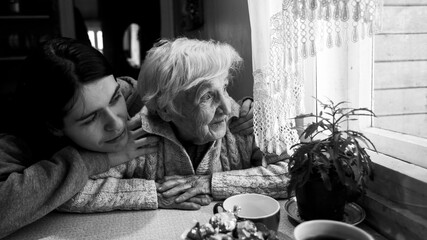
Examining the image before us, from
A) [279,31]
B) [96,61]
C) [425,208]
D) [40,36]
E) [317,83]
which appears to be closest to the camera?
[425,208]

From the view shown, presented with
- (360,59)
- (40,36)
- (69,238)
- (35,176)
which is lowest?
(69,238)

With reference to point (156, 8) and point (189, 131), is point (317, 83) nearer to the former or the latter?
point (189, 131)

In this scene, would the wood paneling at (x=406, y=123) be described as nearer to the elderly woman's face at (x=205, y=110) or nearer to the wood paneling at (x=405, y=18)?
the wood paneling at (x=405, y=18)

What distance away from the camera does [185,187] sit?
0.98 m

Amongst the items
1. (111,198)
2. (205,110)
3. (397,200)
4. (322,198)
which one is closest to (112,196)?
(111,198)

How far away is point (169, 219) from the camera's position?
2.90 feet

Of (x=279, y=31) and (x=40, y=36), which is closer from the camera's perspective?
(x=279, y=31)

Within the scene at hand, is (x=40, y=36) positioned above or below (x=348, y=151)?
above

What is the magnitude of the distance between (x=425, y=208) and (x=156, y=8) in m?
3.19

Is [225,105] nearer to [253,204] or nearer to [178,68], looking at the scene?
[178,68]

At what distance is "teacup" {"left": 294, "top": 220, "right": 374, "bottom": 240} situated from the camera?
1.82 feet

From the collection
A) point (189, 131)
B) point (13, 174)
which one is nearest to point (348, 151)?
point (189, 131)

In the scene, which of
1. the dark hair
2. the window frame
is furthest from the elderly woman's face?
the window frame

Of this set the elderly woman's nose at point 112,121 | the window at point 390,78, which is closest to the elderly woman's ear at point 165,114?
the elderly woman's nose at point 112,121
